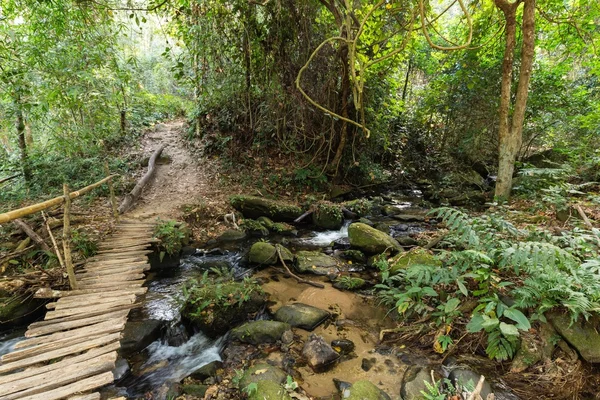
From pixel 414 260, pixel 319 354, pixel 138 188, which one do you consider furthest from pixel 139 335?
pixel 138 188

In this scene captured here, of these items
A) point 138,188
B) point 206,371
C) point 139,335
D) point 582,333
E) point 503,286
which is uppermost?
point 138,188

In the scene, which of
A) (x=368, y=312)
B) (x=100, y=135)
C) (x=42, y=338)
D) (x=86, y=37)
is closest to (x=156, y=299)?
(x=42, y=338)

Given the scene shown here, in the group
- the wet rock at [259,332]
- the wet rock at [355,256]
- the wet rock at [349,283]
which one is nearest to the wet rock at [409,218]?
the wet rock at [355,256]

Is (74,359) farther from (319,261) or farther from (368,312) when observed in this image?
(319,261)

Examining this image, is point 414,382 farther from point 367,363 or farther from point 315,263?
point 315,263

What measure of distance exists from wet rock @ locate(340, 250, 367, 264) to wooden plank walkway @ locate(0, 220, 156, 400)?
12.8 feet

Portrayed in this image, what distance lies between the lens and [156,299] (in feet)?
16.3

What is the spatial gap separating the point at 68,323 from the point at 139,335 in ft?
3.30

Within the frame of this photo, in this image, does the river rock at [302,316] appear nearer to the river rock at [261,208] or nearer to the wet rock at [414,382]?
the wet rock at [414,382]

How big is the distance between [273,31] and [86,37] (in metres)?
4.51

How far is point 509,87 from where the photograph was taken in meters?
6.38

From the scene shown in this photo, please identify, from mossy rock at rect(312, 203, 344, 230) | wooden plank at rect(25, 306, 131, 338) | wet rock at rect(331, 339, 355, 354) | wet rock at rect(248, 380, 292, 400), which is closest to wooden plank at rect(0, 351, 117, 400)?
wooden plank at rect(25, 306, 131, 338)

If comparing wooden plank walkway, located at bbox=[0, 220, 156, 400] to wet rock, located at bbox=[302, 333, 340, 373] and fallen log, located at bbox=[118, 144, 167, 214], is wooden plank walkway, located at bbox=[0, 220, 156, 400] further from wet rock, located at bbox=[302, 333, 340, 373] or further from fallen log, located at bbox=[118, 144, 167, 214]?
fallen log, located at bbox=[118, 144, 167, 214]

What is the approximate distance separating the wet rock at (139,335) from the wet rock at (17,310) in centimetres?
151
